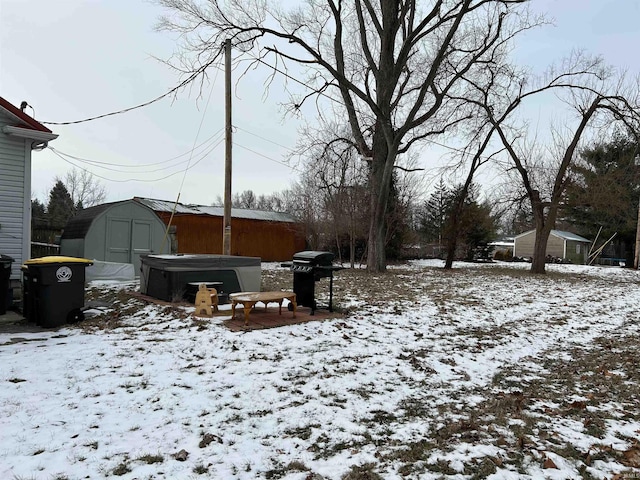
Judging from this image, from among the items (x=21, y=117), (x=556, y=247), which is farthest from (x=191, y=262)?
(x=556, y=247)

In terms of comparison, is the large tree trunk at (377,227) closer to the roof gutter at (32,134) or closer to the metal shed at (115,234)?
the metal shed at (115,234)

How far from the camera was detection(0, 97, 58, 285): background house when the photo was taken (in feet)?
29.4

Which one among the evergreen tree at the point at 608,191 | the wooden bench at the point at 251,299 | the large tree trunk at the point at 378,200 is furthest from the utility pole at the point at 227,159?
the evergreen tree at the point at 608,191

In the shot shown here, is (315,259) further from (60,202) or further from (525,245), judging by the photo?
(60,202)

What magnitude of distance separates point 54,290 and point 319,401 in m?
4.84

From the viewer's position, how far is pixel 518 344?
20.0 feet

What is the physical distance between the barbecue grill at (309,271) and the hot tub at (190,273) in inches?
57.3

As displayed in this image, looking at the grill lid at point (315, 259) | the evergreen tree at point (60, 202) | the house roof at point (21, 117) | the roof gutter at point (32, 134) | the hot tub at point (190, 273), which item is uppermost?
the evergreen tree at point (60, 202)

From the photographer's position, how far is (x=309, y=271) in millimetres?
7219

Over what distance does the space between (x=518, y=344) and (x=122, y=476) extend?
5.37m

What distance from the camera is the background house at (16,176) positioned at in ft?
29.4

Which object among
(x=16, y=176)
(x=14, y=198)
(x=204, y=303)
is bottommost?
(x=204, y=303)

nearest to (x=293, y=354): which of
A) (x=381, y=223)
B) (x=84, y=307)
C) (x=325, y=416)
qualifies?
(x=325, y=416)

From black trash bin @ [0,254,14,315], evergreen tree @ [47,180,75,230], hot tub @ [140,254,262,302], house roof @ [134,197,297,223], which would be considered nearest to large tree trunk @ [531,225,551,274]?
house roof @ [134,197,297,223]
